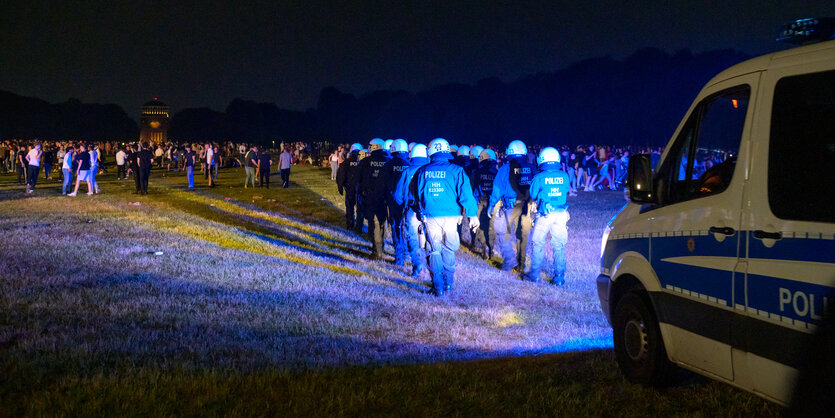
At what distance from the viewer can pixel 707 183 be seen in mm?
4922

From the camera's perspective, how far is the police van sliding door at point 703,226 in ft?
14.6

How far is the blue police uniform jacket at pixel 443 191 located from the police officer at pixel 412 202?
21.1 inches

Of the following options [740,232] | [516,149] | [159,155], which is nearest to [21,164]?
[159,155]

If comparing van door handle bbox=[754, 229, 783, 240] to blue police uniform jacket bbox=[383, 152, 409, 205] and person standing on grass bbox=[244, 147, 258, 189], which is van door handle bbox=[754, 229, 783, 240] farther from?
person standing on grass bbox=[244, 147, 258, 189]

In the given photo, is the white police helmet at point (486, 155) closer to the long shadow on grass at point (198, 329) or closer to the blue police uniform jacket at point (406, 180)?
the blue police uniform jacket at point (406, 180)

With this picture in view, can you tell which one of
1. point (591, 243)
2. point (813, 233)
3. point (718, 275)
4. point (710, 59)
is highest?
point (710, 59)

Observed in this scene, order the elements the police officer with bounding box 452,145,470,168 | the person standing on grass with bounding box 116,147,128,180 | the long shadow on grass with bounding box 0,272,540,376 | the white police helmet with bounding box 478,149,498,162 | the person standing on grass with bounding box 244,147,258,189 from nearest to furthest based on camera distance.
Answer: the long shadow on grass with bounding box 0,272,540,376
the white police helmet with bounding box 478,149,498,162
the police officer with bounding box 452,145,470,168
the person standing on grass with bounding box 244,147,258,189
the person standing on grass with bounding box 116,147,128,180

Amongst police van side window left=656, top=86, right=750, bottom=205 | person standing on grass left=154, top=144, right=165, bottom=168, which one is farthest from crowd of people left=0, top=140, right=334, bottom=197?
police van side window left=656, top=86, right=750, bottom=205

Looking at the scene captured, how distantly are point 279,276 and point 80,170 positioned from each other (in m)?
19.1

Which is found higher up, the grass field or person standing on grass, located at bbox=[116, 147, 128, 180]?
person standing on grass, located at bbox=[116, 147, 128, 180]

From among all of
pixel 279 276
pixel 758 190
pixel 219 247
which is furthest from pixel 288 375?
pixel 219 247

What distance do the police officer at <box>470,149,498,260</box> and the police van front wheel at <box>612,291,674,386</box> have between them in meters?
8.63

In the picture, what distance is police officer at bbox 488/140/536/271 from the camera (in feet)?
42.7

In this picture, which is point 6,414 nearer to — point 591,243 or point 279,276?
point 279,276
